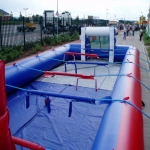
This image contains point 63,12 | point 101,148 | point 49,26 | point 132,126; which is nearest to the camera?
point 101,148

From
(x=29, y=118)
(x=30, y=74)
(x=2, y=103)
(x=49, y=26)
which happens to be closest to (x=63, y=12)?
(x=49, y=26)

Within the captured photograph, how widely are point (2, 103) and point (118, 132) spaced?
126cm

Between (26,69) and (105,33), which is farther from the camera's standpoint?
(105,33)

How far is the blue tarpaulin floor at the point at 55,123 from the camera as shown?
126 inches

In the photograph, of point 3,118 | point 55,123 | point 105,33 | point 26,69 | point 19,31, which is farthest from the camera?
point 19,31

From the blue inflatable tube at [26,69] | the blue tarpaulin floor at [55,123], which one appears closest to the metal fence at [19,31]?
the blue inflatable tube at [26,69]

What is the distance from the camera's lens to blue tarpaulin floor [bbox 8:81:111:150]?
3.20 m

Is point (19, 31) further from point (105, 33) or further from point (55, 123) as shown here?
point (55, 123)

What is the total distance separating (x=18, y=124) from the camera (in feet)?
11.9

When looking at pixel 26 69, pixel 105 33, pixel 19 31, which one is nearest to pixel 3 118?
pixel 26 69

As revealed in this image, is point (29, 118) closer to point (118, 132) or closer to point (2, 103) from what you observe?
point (118, 132)

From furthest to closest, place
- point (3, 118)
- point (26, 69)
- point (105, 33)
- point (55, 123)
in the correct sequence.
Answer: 1. point (105, 33)
2. point (26, 69)
3. point (55, 123)
4. point (3, 118)

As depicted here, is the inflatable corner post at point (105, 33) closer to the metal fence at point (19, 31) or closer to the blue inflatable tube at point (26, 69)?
the blue inflatable tube at point (26, 69)

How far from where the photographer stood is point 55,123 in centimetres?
371
